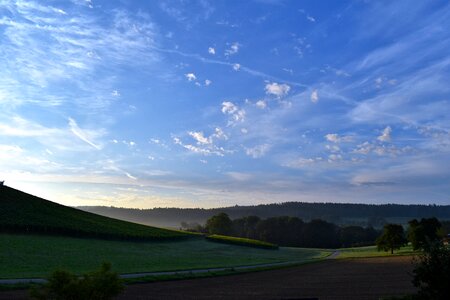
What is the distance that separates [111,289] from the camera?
56.5 feet

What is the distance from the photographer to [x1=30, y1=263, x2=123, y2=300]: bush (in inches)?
655

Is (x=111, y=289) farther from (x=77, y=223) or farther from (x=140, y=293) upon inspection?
(x=77, y=223)

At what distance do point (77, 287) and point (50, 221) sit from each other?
76844 millimetres

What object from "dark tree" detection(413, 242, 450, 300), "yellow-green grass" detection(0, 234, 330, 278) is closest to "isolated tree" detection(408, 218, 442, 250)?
"yellow-green grass" detection(0, 234, 330, 278)

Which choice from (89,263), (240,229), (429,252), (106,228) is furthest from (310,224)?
(429,252)

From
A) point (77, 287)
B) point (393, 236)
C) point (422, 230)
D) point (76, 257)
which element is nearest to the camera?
point (77, 287)

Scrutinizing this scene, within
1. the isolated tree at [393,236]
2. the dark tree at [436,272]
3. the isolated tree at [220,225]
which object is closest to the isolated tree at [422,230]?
the isolated tree at [393,236]

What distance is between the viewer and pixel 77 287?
54.7 ft

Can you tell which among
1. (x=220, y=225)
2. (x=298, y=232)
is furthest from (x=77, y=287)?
(x=298, y=232)

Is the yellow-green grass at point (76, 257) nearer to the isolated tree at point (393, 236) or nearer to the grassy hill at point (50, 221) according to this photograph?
the grassy hill at point (50, 221)

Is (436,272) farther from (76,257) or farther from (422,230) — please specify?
(422,230)

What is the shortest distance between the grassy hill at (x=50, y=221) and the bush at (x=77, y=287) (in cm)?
6891

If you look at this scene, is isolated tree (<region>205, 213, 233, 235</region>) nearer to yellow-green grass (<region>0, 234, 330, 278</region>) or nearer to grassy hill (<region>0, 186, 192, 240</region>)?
grassy hill (<region>0, 186, 192, 240</region>)

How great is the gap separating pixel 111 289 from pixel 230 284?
79.3 feet
